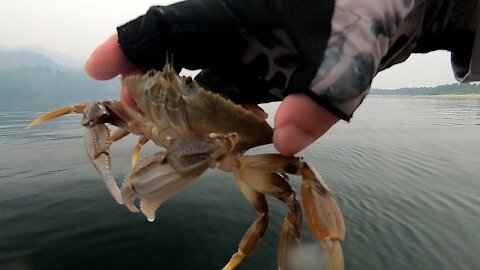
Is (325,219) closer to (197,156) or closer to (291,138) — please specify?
(291,138)

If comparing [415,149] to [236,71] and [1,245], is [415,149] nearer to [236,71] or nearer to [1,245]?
[236,71]

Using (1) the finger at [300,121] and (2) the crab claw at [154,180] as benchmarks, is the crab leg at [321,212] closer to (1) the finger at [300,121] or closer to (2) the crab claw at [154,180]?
(1) the finger at [300,121]

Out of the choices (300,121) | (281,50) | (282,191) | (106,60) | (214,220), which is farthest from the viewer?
(214,220)

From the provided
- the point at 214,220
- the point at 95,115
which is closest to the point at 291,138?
the point at 95,115

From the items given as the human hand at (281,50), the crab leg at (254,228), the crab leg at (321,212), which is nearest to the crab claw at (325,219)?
the crab leg at (321,212)

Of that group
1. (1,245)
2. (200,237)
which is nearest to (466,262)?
(200,237)

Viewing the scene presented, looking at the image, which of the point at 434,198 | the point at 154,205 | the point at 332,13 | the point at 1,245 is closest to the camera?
the point at 332,13
